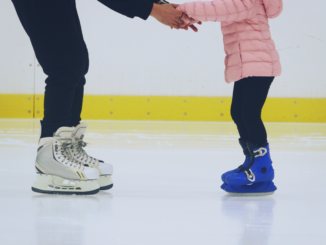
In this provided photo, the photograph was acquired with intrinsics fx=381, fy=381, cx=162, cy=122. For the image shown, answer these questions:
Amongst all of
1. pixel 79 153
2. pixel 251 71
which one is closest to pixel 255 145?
pixel 251 71

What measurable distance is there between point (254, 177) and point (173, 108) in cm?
350

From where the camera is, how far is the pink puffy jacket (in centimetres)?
125

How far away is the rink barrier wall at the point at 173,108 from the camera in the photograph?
4699 millimetres

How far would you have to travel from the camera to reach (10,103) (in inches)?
186

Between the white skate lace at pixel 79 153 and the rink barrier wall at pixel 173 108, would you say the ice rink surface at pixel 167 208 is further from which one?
the rink barrier wall at pixel 173 108

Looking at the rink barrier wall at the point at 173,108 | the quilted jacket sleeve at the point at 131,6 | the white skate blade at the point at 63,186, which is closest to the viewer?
the white skate blade at the point at 63,186

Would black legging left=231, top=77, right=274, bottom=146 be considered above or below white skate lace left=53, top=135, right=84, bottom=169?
above

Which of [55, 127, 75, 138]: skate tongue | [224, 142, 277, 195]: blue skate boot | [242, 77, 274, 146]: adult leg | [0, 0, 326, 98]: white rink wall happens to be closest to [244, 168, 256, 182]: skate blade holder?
[224, 142, 277, 195]: blue skate boot

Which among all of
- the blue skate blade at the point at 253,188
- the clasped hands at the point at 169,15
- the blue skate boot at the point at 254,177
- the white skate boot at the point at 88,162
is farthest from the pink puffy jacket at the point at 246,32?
the white skate boot at the point at 88,162

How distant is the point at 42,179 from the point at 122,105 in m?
3.55

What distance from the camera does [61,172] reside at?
118cm

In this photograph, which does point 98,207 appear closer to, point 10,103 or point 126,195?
point 126,195

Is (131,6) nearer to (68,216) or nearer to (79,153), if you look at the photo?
(79,153)

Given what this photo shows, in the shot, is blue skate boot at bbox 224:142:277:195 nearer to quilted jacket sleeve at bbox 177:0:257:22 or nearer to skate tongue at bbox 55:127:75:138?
quilted jacket sleeve at bbox 177:0:257:22
